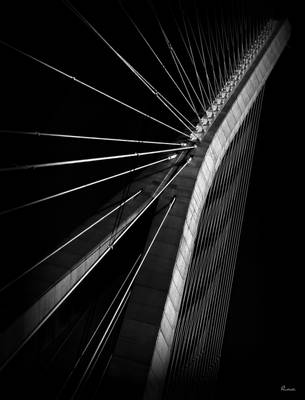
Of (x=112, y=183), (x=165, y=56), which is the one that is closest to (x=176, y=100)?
(x=165, y=56)

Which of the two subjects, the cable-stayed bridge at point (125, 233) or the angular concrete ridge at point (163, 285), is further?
the angular concrete ridge at point (163, 285)

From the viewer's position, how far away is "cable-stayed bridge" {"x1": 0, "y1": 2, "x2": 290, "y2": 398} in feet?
23.1

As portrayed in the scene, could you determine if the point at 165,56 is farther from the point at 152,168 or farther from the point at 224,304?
the point at 224,304

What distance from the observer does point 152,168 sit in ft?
38.5

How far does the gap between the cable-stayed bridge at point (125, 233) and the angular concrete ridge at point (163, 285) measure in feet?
0.09

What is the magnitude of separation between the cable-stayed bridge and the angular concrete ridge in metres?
0.03

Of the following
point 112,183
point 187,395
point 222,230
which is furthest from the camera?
point 222,230

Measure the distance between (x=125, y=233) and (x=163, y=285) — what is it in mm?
3127

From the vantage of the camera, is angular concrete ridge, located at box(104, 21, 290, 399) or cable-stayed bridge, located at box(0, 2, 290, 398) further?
angular concrete ridge, located at box(104, 21, 290, 399)

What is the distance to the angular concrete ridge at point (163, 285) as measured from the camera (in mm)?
8102

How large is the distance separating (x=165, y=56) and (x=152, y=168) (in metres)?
6.86

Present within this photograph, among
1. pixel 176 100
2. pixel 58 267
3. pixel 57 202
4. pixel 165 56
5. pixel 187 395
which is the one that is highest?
pixel 165 56

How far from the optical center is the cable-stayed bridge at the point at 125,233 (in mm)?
7035

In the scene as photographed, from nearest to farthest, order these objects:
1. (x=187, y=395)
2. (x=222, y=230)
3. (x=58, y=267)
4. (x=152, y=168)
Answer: (x=58, y=267), (x=152, y=168), (x=187, y=395), (x=222, y=230)
